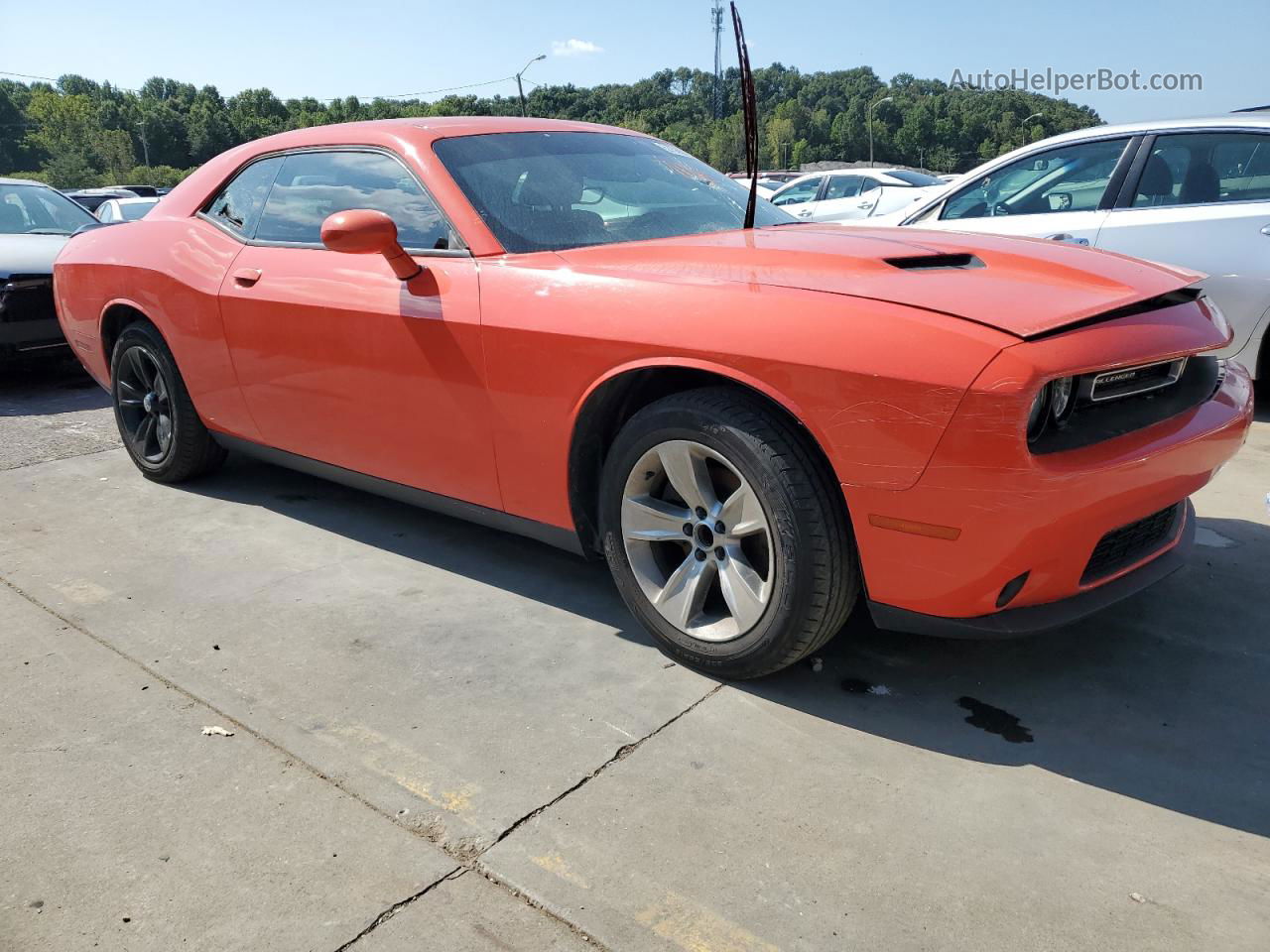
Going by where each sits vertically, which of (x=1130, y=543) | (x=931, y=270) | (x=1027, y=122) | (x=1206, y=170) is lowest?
(x=1130, y=543)

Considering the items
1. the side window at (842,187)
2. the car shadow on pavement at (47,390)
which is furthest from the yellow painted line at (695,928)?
the side window at (842,187)

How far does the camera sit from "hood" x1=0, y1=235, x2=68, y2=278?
6.84 m

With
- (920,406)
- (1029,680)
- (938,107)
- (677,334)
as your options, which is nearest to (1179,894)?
(1029,680)

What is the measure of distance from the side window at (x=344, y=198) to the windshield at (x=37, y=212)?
5084 millimetres

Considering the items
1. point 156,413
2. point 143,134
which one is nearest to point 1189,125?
point 156,413

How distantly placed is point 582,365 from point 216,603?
5.11 ft

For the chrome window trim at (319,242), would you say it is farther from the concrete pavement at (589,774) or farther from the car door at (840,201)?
the car door at (840,201)

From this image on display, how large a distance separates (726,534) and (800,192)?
13.8 metres

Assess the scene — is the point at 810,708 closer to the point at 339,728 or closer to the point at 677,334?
the point at 677,334

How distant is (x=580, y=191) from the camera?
3.32 m

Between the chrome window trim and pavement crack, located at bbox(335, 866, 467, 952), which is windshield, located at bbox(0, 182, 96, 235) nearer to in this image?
the chrome window trim

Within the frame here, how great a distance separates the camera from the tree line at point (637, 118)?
43188 mm

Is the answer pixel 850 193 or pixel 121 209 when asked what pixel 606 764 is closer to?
pixel 850 193

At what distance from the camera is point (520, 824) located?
2150 mm
